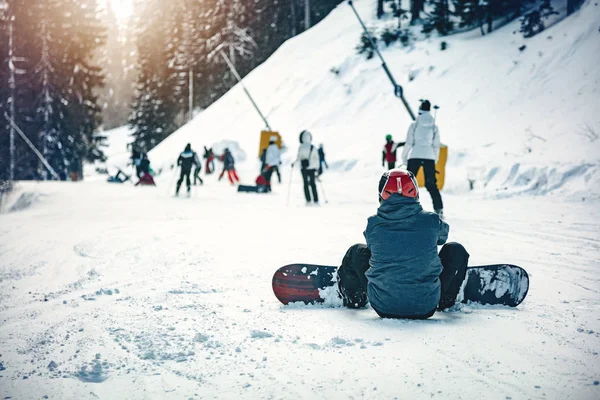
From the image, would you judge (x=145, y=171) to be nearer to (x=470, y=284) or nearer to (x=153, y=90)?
(x=470, y=284)

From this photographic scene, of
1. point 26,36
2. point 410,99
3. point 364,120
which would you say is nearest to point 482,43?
point 410,99

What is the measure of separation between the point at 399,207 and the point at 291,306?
1310mm

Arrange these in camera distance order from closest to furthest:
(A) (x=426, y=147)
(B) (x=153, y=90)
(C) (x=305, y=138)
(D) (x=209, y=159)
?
1. (A) (x=426, y=147)
2. (C) (x=305, y=138)
3. (D) (x=209, y=159)
4. (B) (x=153, y=90)

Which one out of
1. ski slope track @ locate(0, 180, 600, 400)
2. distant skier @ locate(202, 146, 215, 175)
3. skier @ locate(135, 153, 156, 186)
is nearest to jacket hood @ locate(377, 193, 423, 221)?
ski slope track @ locate(0, 180, 600, 400)

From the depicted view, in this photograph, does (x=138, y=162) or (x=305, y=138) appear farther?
(x=138, y=162)

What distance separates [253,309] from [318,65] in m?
27.9

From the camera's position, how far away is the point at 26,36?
93.7 ft

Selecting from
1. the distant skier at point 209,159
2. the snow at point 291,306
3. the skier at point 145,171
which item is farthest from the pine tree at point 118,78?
the snow at point 291,306

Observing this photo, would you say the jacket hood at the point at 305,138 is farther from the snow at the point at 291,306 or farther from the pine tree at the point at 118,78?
the pine tree at the point at 118,78

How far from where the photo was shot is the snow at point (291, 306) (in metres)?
2.44

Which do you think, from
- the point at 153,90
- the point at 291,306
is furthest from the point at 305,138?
the point at 153,90

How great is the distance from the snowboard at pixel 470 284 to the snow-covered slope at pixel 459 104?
8055mm

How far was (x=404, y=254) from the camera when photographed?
10.1ft

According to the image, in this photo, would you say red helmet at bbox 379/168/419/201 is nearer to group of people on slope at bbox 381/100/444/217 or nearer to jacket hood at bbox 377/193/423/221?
jacket hood at bbox 377/193/423/221
